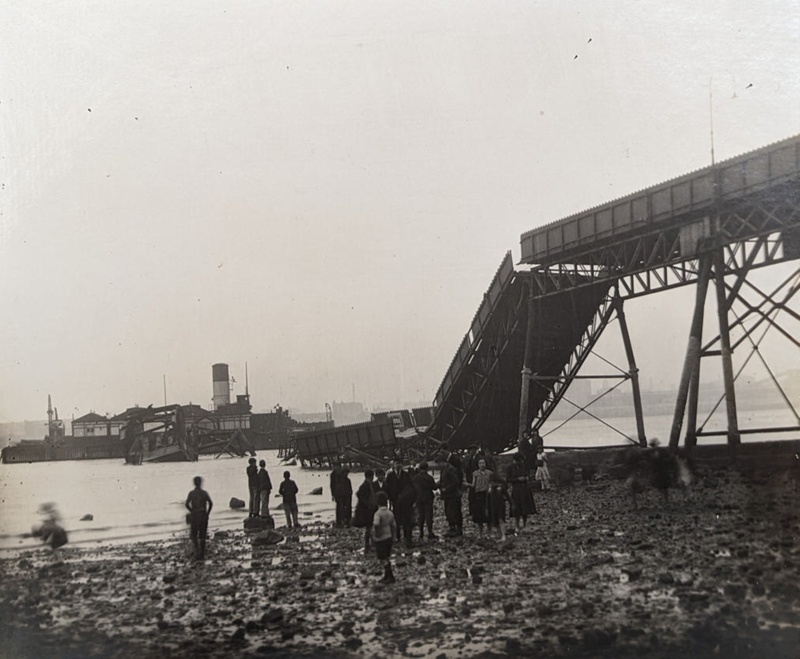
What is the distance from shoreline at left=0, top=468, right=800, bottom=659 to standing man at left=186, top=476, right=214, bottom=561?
394 mm

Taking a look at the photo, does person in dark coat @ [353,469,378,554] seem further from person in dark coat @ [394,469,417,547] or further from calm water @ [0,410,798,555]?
calm water @ [0,410,798,555]

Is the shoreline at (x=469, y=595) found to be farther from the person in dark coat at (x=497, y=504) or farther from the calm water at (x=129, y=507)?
the calm water at (x=129, y=507)

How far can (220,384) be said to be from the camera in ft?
350

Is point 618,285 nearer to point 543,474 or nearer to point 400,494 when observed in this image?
point 543,474

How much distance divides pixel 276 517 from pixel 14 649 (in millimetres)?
14719

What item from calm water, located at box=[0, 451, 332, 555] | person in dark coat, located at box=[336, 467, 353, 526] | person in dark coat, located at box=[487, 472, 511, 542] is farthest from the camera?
calm water, located at box=[0, 451, 332, 555]

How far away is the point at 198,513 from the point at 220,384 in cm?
9382

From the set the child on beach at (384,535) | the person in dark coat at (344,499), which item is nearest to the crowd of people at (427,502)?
the child on beach at (384,535)

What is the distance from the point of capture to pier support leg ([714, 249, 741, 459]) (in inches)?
727

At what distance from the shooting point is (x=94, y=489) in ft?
150

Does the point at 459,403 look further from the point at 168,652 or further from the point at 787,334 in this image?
the point at 168,652

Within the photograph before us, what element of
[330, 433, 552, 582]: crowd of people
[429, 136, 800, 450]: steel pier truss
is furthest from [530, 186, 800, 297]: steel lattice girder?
[330, 433, 552, 582]: crowd of people

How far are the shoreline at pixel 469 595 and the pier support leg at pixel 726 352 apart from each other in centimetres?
185

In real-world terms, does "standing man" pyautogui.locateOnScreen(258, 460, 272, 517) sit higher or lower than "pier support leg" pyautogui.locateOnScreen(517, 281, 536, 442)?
lower
